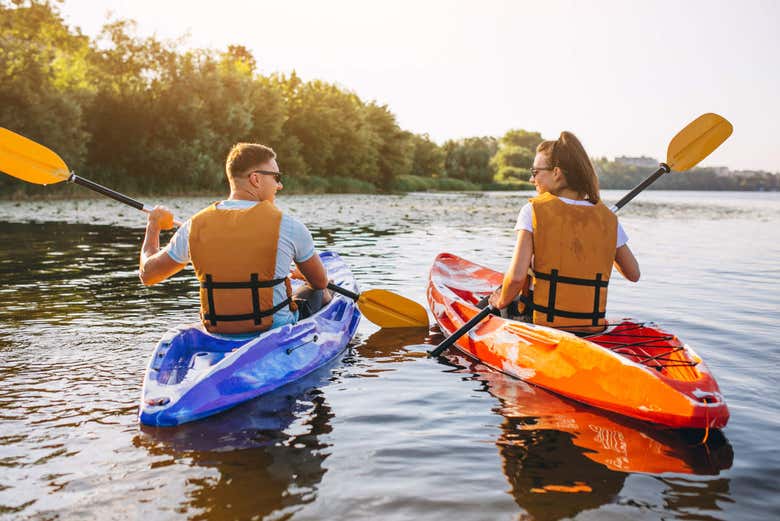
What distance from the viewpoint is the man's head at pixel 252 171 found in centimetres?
428

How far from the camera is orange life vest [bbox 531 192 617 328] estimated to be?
4305mm

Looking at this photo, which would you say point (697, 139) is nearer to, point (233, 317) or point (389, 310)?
point (389, 310)

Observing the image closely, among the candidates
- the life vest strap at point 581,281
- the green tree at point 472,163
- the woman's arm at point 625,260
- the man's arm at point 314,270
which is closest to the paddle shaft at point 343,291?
the man's arm at point 314,270

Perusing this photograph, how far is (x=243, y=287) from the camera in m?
4.26

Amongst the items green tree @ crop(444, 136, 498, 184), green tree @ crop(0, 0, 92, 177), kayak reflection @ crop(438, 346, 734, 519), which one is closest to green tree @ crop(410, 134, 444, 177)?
green tree @ crop(444, 136, 498, 184)

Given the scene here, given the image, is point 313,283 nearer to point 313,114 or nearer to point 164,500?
point 164,500

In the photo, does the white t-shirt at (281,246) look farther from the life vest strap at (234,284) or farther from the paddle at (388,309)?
the paddle at (388,309)

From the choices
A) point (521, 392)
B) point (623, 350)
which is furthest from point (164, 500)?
point (623, 350)

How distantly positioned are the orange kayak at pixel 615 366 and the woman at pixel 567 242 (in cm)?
21

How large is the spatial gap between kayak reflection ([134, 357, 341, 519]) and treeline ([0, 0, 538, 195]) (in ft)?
77.7

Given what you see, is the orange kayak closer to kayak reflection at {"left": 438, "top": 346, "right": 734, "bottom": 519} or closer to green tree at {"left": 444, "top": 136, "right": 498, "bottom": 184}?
kayak reflection at {"left": 438, "top": 346, "right": 734, "bottom": 519}

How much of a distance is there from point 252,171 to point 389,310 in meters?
2.53

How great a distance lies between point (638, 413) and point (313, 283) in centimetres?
229

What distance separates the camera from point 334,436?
144 inches
